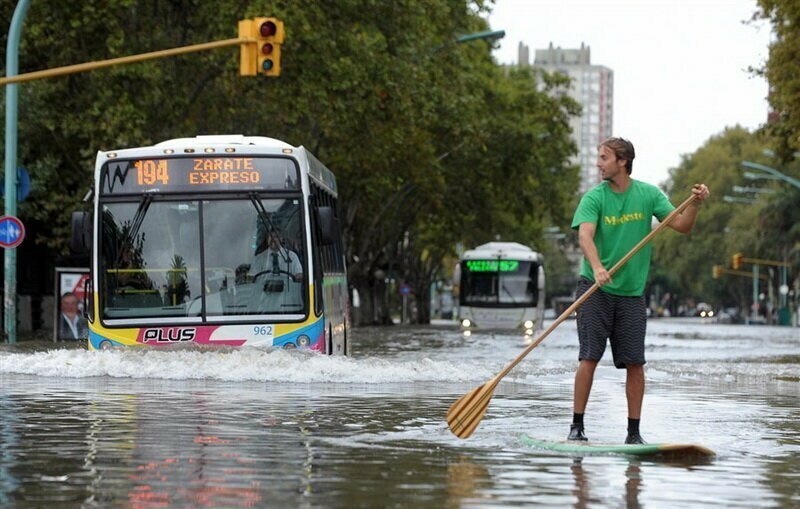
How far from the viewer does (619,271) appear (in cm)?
1151

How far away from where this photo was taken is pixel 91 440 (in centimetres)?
1133

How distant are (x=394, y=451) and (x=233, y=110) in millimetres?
31610

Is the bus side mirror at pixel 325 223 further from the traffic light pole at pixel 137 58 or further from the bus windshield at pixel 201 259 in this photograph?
the traffic light pole at pixel 137 58

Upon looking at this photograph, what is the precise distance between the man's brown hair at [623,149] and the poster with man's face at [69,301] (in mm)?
21540

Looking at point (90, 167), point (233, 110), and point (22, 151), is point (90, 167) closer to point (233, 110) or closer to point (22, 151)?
point (22, 151)

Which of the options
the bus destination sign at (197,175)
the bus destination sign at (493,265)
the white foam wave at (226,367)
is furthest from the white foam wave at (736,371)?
the bus destination sign at (493,265)

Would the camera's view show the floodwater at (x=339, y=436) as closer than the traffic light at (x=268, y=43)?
Yes

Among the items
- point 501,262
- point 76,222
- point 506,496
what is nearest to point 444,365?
point 76,222

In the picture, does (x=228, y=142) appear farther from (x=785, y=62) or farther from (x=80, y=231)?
(x=785, y=62)

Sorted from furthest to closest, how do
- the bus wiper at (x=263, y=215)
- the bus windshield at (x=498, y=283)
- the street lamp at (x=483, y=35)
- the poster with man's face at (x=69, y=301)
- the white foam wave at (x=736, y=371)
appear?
1. the bus windshield at (x=498, y=283)
2. the street lamp at (x=483, y=35)
3. the poster with man's face at (x=69, y=301)
4. the white foam wave at (x=736, y=371)
5. the bus wiper at (x=263, y=215)

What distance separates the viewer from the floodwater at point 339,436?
8.71 m

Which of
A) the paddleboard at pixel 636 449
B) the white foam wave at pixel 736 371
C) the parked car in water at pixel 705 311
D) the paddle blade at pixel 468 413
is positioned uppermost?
the paddle blade at pixel 468 413

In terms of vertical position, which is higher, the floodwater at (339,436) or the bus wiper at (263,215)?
the bus wiper at (263,215)

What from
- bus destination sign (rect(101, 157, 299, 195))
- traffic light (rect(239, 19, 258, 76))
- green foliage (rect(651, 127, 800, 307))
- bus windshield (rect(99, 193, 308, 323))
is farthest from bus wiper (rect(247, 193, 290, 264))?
green foliage (rect(651, 127, 800, 307))
